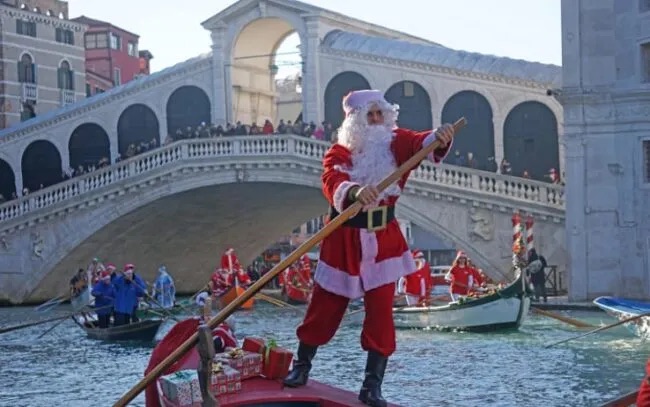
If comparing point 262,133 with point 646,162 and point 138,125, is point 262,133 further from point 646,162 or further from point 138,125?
point 646,162

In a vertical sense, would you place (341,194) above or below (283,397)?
above

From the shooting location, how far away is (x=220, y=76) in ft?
91.7

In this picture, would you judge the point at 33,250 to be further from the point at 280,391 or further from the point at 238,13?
the point at 280,391

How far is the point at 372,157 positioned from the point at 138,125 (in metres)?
22.5

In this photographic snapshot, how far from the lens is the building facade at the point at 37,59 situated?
32469 mm

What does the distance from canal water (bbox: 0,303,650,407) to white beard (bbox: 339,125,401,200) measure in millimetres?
4667

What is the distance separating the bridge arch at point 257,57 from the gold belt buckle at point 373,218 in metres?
21.0

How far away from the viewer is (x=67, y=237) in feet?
87.9

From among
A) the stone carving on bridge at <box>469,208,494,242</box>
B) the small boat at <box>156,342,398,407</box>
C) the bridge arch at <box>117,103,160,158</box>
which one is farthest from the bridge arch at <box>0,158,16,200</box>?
the small boat at <box>156,342,398,407</box>

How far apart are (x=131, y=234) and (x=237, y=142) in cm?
412

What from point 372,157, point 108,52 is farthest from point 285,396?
point 108,52

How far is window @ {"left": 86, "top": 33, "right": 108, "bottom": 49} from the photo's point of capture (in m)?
42.7

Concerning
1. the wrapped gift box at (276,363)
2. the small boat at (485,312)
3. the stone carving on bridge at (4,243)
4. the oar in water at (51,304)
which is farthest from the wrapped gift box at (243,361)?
the stone carving on bridge at (4,243)

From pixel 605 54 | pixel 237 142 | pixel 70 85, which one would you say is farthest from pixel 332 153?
pixel 70 85
